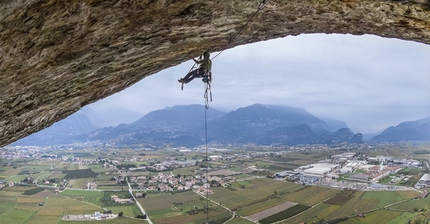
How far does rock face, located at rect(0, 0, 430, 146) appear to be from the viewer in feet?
11.3

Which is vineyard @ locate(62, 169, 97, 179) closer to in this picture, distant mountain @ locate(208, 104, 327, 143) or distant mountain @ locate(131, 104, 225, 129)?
distant mountain @ locate(208, 104, 327, 143)

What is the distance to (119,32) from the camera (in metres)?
4.15

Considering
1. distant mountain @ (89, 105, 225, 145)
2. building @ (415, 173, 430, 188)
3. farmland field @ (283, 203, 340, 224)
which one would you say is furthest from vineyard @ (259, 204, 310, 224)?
distant mountain @ (89, 105, 225, 145)

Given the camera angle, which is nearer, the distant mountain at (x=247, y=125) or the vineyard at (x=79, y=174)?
the vineyard at (x=79, y=174)

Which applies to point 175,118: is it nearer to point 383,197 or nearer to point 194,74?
point 383,197

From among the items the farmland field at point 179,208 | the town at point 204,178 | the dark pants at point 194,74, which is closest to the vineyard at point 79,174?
the town at point 204,178

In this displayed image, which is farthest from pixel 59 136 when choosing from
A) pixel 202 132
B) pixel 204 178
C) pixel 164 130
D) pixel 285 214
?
pixel 285 214

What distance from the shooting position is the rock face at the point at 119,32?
3.45 meters

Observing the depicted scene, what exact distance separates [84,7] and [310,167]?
47255 mm

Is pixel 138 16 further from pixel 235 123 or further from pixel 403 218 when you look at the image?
pixel 235 123

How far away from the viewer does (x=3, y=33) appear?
3.23 metres

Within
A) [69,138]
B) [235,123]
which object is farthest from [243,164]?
[69,138]

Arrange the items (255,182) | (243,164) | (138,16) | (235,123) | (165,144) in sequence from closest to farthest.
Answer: (138,16) < (255,182) < (243,164) < (165,144) < (235,123)

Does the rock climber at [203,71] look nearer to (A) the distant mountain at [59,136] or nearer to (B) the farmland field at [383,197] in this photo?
(B) the farmland field at [383,197]
